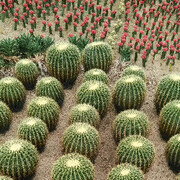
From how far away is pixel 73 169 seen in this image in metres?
6.50

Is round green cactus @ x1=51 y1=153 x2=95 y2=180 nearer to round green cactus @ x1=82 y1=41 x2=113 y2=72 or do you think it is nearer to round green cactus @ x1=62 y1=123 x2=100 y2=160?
round green cactus @ x1=62 y1=123 x2=100 y2=160

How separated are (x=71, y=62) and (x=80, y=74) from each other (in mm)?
1043

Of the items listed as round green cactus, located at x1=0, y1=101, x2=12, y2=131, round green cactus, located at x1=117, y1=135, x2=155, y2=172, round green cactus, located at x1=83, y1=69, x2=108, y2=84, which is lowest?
round green cactus, located at x1=0, y1=101, x2=12, y2=131

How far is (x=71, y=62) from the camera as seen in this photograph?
954cm

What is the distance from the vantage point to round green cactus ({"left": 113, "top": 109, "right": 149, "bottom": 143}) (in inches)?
307

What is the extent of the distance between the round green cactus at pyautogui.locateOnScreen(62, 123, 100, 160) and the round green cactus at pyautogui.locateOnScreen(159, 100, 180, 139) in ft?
5.78

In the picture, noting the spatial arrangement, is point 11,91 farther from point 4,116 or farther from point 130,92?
point 130,92

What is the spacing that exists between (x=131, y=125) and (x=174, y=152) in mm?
1051

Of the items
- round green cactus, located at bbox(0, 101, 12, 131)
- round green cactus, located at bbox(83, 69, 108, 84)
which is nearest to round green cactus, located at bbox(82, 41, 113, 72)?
round green cactus, located at bbox(83, 69, 108, 84)

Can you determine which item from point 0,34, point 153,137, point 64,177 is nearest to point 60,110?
point 153,137

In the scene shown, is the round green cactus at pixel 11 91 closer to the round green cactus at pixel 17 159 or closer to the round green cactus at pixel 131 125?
the round green cactus at pixel 17 159

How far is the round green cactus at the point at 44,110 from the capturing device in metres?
8.23

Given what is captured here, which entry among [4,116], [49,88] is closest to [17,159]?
[4,116]

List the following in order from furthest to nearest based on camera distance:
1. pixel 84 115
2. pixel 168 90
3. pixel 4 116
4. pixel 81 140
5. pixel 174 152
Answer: pixel 168 90
pixel 4 116
pixel 84 115
pixel 174 152
pixel 81 140
